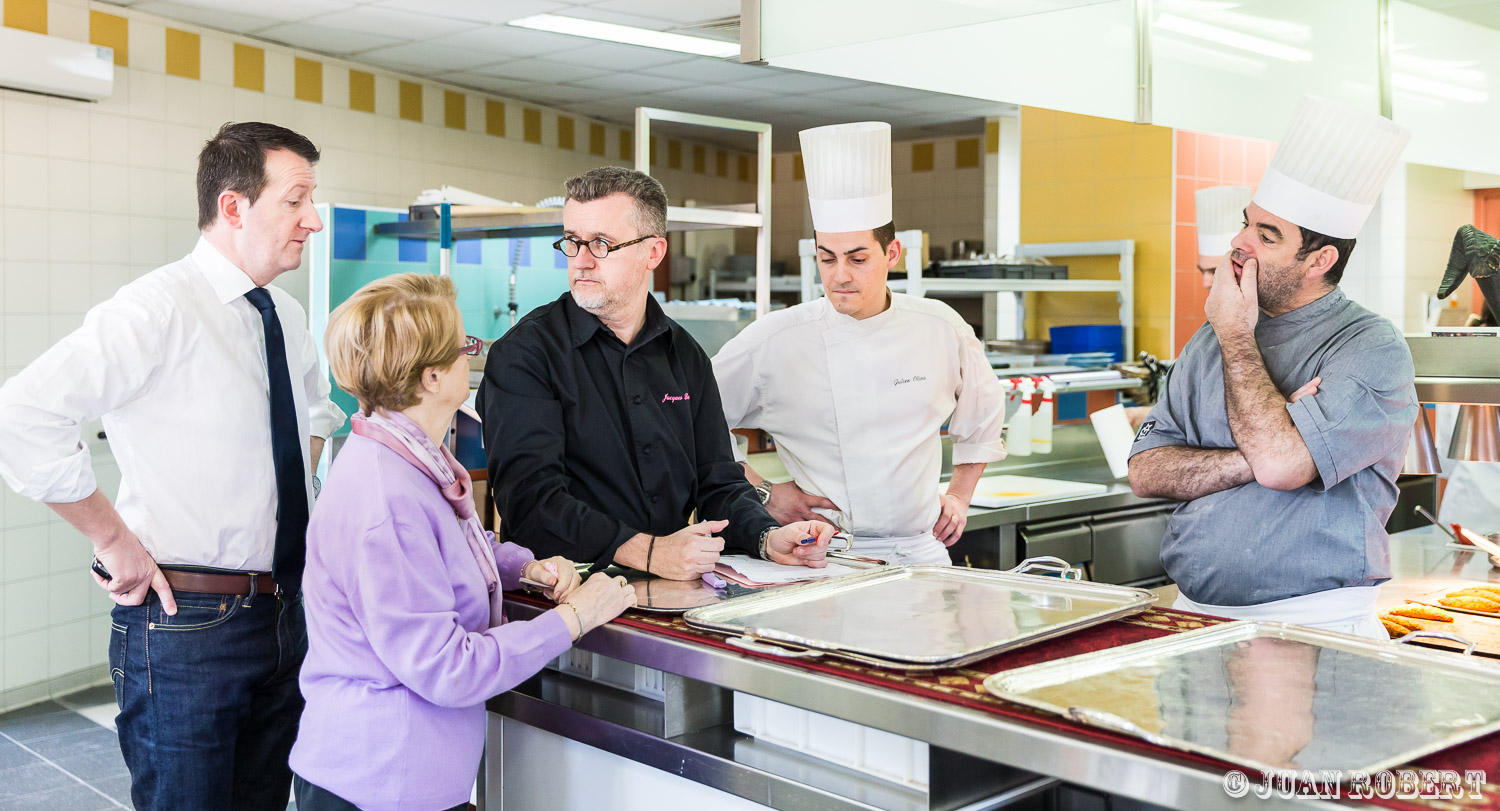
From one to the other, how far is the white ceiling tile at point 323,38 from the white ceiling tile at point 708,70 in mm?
1521

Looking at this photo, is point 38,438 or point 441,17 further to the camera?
point 441,17

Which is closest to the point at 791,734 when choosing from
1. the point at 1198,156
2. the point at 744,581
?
the point at 744,581

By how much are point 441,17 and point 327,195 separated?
149 centimetres

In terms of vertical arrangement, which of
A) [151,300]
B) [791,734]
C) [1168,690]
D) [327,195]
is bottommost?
[791,734]

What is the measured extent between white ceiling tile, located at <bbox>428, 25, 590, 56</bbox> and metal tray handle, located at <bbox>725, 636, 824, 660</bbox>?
4890 mm

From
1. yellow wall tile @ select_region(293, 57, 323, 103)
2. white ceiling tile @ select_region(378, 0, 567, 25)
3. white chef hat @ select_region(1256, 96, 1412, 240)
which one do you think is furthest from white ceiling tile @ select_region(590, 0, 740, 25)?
white chef hat @ select_region(1256, 96, 1412, 240)

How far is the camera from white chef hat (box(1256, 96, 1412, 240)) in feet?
6.81

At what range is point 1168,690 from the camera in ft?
4.30

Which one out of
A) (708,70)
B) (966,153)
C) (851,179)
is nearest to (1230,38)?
(851,179)

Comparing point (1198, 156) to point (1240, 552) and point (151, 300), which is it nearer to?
point (1240, 552)

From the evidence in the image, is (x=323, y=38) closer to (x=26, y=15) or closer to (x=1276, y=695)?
(x=26, y=15)

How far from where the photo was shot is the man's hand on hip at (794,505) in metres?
2.75

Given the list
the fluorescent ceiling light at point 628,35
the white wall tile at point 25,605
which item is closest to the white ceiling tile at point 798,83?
the fluorescent ceiling light at point 628,35

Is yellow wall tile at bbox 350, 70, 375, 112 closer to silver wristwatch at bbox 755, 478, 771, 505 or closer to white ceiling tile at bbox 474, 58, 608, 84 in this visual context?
white ceiling tile at bbox 474, 58, 608, 84
